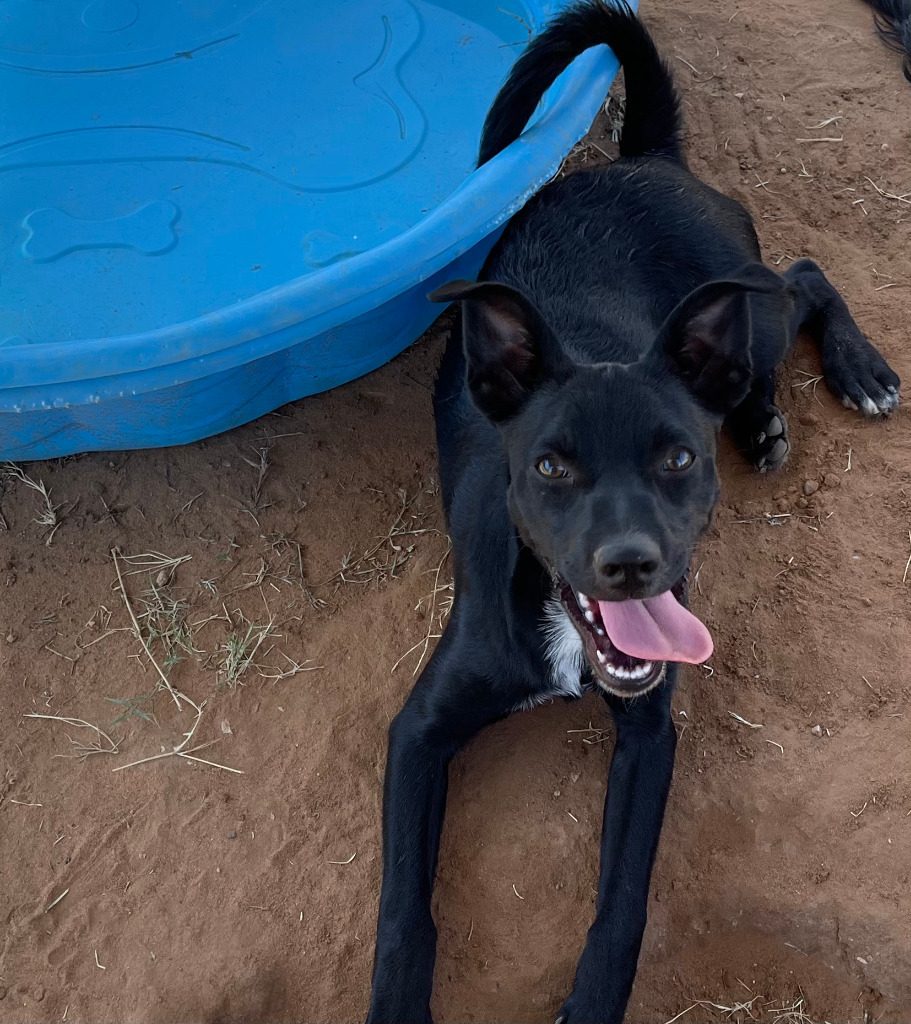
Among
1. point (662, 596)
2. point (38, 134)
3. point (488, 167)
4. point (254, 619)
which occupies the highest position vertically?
point (488, 167)

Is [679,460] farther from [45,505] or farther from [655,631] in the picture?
[45,505]

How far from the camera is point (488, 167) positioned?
291 cm

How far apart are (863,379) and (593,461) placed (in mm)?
1899

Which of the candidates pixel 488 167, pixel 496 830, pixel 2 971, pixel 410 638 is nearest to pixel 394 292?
pixel 488 167

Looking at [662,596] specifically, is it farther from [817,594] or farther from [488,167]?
[488,167]

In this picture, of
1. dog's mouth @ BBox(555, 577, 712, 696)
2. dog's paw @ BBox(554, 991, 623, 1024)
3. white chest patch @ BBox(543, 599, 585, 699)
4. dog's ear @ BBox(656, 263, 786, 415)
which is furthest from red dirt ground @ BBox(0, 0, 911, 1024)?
dog's ear @ BBox(656, 263, 786, 415)

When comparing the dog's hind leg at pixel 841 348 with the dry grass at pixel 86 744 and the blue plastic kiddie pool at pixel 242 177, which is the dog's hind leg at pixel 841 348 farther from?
the dry grass at pixel 86 744

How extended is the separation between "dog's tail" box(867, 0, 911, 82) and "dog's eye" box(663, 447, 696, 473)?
142 inches

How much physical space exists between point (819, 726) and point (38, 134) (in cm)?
403

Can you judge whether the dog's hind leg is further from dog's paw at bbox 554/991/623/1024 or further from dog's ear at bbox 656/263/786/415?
dog's paw at bbox 554/991/623/1024

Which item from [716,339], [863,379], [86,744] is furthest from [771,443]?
[86,744]

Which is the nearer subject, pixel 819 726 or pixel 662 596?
pixel 662 596

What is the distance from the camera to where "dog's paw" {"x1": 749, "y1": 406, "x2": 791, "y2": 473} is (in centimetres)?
341

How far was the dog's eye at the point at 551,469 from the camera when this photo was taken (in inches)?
87.0
